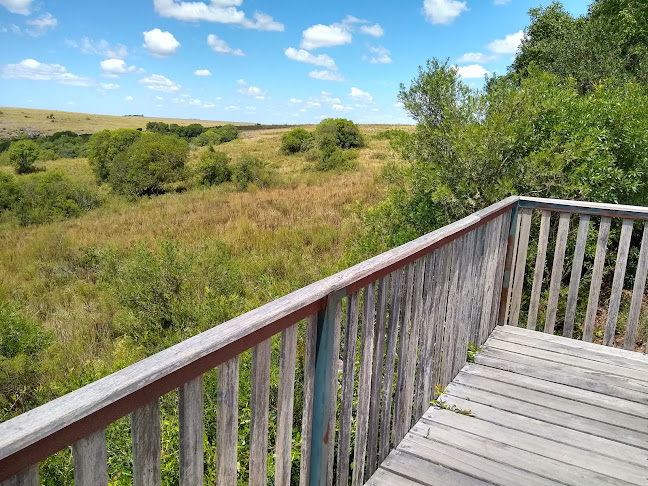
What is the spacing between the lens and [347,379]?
84.0 inches

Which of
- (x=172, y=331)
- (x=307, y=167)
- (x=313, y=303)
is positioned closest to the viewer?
(x=313, y=303)

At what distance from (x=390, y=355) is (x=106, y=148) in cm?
2588

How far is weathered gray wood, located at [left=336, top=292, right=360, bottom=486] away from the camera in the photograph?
6.84ft

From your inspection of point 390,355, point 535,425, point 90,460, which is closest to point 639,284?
point 535,425

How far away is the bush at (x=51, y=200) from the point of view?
16.2 m

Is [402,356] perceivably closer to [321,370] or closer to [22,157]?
[321,370]

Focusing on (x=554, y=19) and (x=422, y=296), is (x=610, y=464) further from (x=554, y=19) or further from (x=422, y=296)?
(x=554, y=19)

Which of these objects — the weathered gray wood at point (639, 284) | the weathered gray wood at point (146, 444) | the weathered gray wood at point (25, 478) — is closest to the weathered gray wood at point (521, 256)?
the weathered gray wood at point (639, 284)

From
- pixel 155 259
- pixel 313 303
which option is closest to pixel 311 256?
pixel 155 259

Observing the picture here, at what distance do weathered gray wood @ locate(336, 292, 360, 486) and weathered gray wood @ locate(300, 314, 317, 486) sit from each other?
8.5 inches

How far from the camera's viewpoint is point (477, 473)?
8.36ft

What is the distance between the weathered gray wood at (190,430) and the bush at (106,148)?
24726 millimetres

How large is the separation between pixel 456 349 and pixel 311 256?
6.32 metres

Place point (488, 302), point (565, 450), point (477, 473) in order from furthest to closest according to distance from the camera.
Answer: point (488, 302) → point (565, 450) → point (477, 473)
